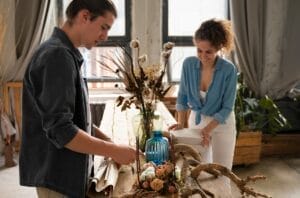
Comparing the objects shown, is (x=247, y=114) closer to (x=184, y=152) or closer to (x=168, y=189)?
(x=184, y=152)

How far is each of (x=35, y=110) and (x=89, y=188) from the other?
1.12ft

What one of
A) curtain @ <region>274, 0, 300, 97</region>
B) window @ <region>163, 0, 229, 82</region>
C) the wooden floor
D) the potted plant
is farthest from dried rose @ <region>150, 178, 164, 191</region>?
curtain @ <region>274, 0, 300, 97</region>

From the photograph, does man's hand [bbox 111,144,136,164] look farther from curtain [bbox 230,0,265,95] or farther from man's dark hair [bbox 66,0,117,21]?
curtain [bbox 230,0,265,95]

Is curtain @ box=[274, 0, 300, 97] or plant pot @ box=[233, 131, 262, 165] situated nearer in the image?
plant pot @ box=[233, 131, 262, 165]

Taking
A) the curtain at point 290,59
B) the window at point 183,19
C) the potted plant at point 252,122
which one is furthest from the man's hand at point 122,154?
the curtain at point 290,59

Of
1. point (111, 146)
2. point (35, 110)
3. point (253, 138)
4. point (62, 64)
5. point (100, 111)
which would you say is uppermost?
point (62, 64)

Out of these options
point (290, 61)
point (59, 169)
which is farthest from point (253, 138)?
point (59, 169)

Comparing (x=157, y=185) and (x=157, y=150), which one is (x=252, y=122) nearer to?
(x=157, y=150)

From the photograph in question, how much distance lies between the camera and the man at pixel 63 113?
1125mm

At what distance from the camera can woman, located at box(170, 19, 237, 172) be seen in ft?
6.75

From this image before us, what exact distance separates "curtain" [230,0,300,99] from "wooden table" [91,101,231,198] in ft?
5.00

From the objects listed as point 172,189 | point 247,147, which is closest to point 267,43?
point 247,147

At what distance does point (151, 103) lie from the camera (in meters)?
1.74

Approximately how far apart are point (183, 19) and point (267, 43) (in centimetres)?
86
